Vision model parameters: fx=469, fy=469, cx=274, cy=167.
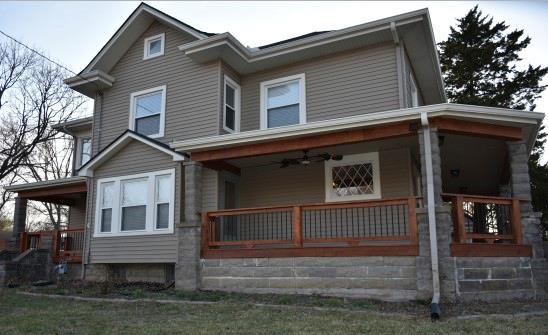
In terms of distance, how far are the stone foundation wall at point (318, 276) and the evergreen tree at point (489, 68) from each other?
655 inches

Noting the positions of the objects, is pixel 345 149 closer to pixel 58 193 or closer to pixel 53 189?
pixel 58 193

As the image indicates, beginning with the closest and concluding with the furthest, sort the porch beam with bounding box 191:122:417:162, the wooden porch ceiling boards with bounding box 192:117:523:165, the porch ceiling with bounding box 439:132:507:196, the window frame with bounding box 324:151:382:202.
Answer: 1. the wooden porch ceiling boards with bounding box 192:117:523:165
2. the porch beam with bounding box 191:122:417:162
3. the porch ceiling with bounding box 439:132:507:196
4. the window frame with bounding box 324:151:382:202

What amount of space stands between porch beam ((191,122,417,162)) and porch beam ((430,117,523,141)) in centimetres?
48

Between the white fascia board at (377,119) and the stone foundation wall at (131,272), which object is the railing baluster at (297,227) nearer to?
Result: the white fascia board at (377,119)

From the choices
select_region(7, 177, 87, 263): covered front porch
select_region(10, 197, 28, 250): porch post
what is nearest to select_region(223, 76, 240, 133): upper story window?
select_region(7, 177, 87, 263): covered front porch

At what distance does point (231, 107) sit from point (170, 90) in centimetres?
177

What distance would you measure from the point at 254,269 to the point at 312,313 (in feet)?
8.42

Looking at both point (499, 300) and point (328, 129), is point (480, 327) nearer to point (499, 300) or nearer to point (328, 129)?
point (499, 300)

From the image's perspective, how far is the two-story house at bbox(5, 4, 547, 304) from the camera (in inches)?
321

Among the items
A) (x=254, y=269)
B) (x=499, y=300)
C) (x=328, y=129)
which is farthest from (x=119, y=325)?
(x=499, y=300)

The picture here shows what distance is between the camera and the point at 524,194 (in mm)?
8461

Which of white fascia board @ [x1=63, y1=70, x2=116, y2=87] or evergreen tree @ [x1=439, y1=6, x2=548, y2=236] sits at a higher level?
evergreen tree @ [x1=439, y1=6, x2=548, y2=236]

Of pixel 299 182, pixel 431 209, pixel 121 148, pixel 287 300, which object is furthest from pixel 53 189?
pixel 431 209

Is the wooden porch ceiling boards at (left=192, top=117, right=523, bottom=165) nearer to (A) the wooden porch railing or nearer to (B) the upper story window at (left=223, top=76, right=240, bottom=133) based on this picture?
(A) the wooden porch railing
